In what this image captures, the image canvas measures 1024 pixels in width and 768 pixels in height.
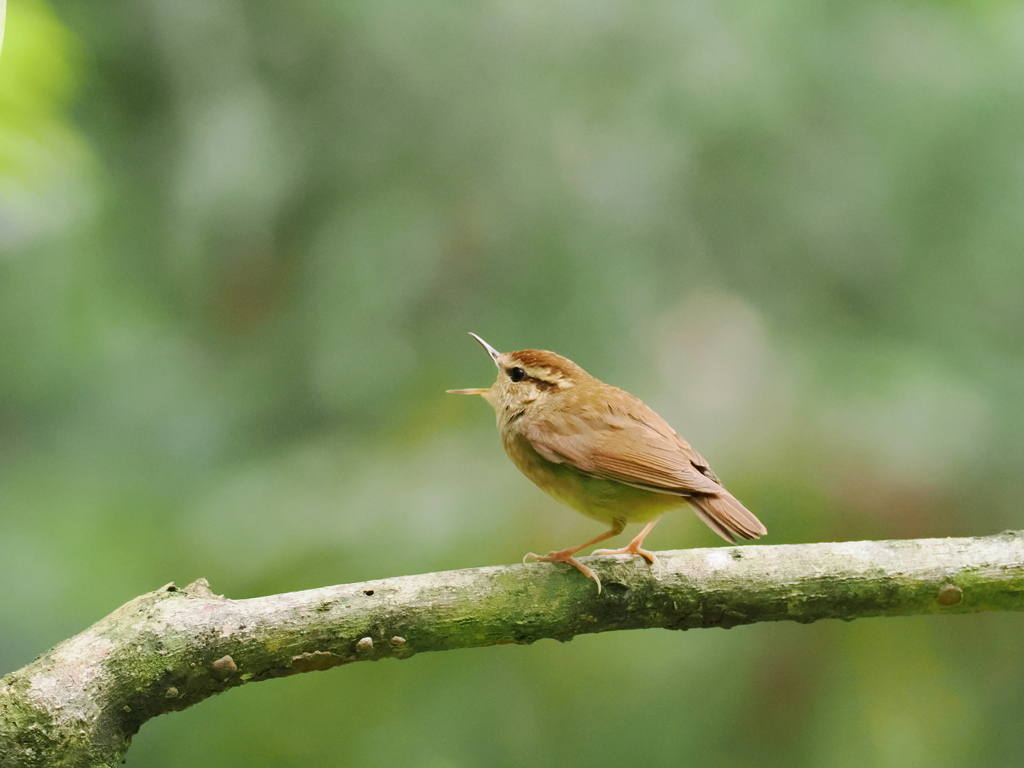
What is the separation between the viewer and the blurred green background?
2.82 metres

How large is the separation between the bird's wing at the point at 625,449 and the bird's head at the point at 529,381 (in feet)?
0.46

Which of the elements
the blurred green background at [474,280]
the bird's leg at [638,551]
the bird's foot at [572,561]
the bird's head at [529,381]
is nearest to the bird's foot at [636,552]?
the bird's leg at [638,551]

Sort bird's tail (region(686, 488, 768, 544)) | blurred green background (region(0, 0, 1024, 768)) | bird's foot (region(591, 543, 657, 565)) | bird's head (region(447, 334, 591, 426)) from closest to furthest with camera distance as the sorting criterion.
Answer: bird's tail (region(686, 488, 768, 544)) < bird's foot (region(591, 543, 657, 565)) < bird's head (region(447, 334, 591, 426)) < blurred green background (region(0, 0, 1024, 768))

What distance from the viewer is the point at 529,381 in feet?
7.02

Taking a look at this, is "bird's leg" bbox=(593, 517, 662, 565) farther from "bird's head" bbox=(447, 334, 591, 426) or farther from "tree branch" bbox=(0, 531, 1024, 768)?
"bird's head" bbox=(447, 334, 591, 426)

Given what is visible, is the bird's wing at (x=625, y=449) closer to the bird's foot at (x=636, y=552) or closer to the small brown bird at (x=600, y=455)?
the small brown bird at (x=600, y=455)

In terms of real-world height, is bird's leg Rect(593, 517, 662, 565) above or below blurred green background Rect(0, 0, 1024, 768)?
below

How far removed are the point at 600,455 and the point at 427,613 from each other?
0.48 meters

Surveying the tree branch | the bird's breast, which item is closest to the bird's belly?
the bird's breast

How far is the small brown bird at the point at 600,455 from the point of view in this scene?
1780 millimetres

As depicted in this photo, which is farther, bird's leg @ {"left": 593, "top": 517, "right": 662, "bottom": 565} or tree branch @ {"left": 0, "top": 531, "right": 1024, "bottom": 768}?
bird's leg @ {"left": 593, "top": 517, "right": 662, "bottom": 565}

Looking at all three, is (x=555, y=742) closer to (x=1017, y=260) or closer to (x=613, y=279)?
(x=613, y=279)

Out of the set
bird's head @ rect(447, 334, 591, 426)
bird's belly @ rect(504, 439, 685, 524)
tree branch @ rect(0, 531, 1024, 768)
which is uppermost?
bird's head @ rect(447, 334, 591, 426)

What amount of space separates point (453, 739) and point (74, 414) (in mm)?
1730
